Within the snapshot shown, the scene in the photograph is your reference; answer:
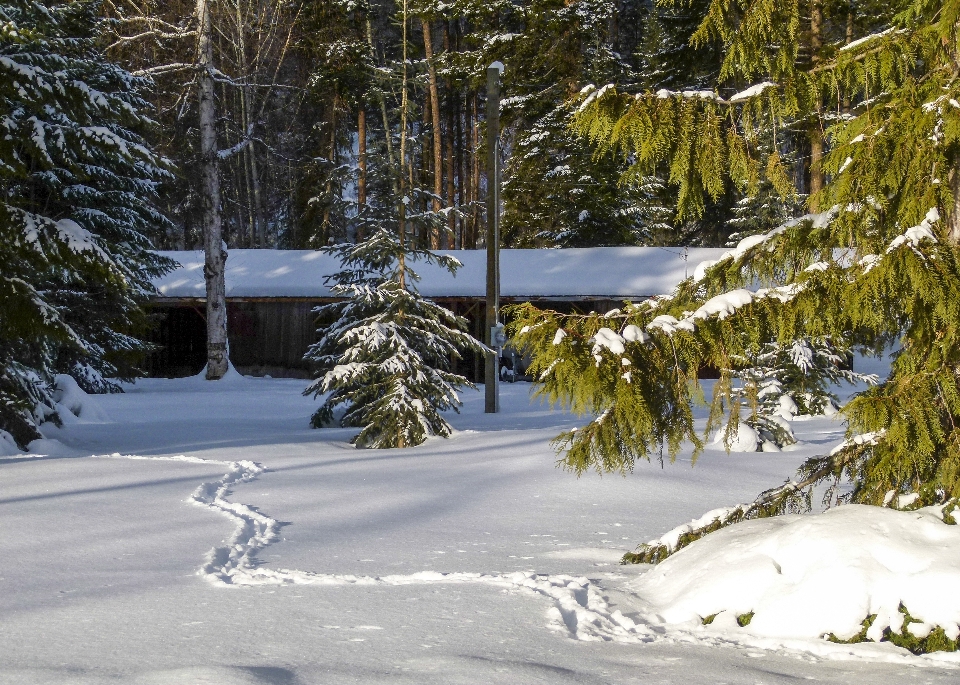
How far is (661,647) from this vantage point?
4.17m

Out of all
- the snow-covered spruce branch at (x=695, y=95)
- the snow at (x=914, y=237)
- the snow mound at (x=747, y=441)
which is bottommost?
the snow mound at (x=747, y=441)

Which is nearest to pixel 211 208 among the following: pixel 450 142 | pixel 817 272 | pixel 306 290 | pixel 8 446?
pixel 306 290

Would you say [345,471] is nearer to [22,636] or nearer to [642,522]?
[642,522]

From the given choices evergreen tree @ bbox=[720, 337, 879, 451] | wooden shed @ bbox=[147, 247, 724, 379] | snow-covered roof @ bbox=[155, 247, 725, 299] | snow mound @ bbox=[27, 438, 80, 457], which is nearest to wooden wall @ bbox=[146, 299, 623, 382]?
wooden shed @ bbox=[147, 247, 724, 379]

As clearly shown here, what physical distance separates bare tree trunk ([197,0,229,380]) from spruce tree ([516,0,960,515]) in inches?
734

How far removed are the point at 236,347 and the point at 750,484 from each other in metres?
21.2

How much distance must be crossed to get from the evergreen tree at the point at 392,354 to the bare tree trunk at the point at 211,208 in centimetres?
1077

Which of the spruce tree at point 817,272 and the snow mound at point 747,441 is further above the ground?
the spruce tree at point 817,272

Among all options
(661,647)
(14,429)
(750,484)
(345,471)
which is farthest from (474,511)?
(14,429)

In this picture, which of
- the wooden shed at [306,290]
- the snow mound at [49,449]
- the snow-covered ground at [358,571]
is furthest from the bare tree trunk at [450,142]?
the snow-covered ground at [358,571]

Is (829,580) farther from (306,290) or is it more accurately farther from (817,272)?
(306,290)

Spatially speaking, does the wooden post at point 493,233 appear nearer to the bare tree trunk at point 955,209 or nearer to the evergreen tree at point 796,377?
the evergreen tree at point 796,377

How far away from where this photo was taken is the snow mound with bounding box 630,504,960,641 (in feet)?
13.5

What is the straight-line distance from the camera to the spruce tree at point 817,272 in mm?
4559
